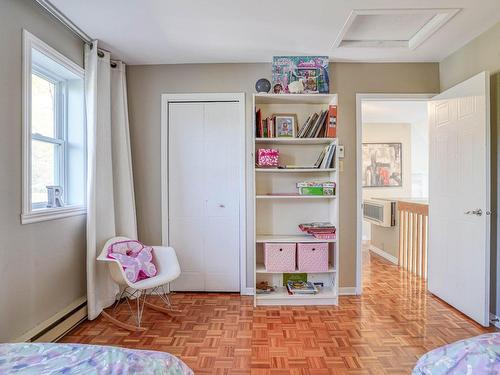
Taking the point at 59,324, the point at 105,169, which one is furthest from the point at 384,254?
the point at 59,324

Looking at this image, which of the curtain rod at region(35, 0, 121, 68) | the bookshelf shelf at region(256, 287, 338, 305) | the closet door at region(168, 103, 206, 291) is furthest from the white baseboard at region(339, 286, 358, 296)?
the curtain rod at region(35, 0, 121, 68)

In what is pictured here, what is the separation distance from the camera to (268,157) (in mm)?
2881

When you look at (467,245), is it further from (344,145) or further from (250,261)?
(250,261)

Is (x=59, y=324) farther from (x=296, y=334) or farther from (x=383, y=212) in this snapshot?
(x=383, y=212)

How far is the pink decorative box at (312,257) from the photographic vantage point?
112 inches

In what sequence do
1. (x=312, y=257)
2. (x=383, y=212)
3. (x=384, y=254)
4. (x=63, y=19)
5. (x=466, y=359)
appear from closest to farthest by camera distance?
(x=466, y=359), (x=63, y=19), (x=312, y=257), (x=383, y=212), (x=384, y=254)

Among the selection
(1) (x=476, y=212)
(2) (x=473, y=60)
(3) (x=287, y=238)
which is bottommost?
(3) (x=287, y=238)

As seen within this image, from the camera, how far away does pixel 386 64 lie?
3.12 metres

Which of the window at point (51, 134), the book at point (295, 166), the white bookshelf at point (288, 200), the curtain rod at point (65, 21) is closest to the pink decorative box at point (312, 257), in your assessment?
the white bookshelf at point (288, 200)

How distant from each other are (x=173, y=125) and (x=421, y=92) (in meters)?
2.58

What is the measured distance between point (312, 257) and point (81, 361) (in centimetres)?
213

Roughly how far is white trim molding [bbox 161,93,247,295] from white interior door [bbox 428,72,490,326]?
188cm

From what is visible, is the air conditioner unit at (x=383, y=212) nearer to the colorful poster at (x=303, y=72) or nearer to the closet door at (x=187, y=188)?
the colorful poster at (x=303, y=72)

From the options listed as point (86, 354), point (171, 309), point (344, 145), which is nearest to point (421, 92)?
point (344, 145)
